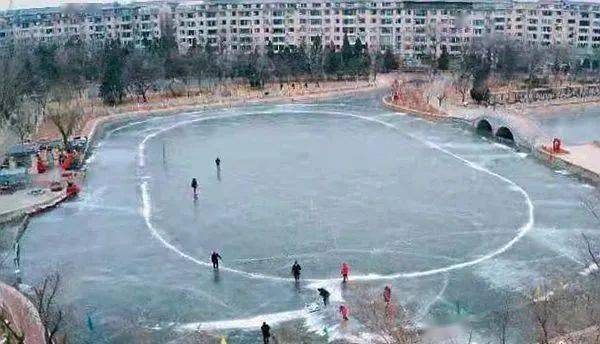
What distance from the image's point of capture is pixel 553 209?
24.0 metres

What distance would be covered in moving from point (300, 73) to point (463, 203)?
41459mm

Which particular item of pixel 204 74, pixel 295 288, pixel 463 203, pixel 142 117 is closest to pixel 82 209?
pixel 295 288

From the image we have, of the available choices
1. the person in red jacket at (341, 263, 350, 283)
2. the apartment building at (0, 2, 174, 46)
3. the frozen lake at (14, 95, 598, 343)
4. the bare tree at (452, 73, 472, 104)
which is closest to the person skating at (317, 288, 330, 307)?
the frozen lake at (14, 95, 598, 343)

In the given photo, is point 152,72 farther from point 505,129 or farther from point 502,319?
point 502,319

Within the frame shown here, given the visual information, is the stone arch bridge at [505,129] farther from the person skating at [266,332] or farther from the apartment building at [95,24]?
the apartment building at [95,24]

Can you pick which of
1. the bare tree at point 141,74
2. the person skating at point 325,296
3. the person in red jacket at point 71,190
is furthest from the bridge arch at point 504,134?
the bare tree at point 141,74

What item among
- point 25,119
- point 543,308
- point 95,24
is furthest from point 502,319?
point 95,24

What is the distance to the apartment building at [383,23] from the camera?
78.1 meters

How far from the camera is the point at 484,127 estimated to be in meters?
39.6

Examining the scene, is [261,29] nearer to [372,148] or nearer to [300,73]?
[300,73]

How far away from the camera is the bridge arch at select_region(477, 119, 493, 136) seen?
127 ft

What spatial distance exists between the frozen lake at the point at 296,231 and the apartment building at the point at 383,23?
44.2 meters

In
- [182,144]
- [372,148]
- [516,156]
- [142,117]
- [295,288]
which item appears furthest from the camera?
[142,117]

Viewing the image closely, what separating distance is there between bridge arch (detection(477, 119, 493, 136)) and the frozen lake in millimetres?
3005
